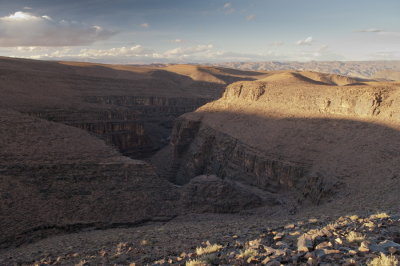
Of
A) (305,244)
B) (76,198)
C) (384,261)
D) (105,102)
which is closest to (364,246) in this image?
(384,261)

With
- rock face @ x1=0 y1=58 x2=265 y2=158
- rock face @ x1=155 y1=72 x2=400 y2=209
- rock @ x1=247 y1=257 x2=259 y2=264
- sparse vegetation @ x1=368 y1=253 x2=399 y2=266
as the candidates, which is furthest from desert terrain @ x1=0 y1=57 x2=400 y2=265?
rock face @ x1=0 y1=58 x2=265 y2=158

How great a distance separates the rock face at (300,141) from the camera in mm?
26203

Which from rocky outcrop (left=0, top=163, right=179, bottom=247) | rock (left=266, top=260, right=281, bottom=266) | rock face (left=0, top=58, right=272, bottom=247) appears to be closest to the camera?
rock (left=266, top=260, right=281, bottom=266)

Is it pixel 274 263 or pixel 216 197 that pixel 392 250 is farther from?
pixel 216 197

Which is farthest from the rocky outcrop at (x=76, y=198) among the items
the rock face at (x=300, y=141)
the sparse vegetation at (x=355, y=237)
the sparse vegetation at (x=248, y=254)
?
the sparse vegetation at (x=355, y=237)

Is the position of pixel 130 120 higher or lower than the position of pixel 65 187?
lower

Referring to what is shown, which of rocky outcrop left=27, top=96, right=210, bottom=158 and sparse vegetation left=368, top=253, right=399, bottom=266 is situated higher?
sparse vegetation left=368, top=253, right=399, bottom=266

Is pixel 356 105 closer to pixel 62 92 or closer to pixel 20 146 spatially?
pixel 20 146

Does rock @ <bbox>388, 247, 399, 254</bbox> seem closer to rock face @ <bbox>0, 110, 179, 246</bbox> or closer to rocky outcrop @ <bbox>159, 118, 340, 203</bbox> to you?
rock face @ <bbox>0, 110, 179, 246</bbox>

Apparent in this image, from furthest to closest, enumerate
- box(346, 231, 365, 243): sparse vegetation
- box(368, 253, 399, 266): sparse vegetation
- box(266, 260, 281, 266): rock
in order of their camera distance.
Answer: box(346, 231, 365, 243): sparse vegetation → box(266, 260, 281, 266): rock → box(368, 253, 399, 266): sparse vegetation

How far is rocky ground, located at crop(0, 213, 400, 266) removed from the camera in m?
8.13

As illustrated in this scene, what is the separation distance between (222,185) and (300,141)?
32.2ft

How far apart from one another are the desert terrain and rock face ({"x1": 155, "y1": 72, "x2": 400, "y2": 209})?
14cm

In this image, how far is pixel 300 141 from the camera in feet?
112
